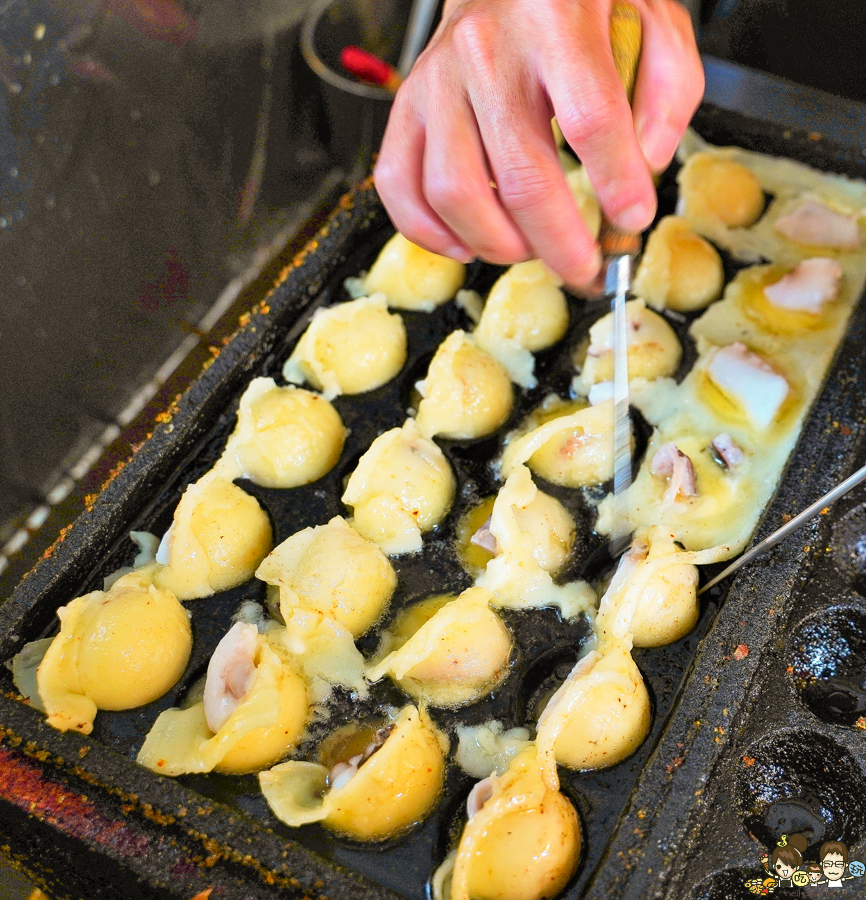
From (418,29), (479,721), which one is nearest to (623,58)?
(479,721)

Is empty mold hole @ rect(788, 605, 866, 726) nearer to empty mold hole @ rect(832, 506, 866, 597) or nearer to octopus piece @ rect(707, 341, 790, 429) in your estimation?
empty mold hole @ rect(832, 506, 866, 597)

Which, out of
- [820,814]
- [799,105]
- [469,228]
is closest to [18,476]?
[469,228]

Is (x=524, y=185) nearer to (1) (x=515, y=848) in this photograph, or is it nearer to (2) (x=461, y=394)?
(2) (x=461, y=394)

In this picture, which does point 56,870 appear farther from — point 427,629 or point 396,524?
point 396,524

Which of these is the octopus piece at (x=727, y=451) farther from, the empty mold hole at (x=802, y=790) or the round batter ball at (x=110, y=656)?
the round batter ball at (x=110, y=656)

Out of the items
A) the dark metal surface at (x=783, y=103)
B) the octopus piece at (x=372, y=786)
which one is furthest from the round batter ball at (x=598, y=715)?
the dark metal surface at (x=783, y=103)

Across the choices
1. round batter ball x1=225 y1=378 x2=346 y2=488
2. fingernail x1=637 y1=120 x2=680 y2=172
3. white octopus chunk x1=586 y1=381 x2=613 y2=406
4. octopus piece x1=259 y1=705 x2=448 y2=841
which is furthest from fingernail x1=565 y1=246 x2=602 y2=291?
octopus piece x1=259 y1=705 x2=448 y2=841

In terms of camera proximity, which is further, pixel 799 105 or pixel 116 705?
pixel 799 105
